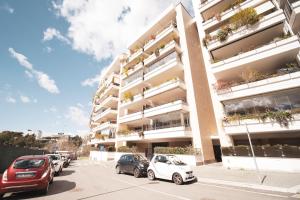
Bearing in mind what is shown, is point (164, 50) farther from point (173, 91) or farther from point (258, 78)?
point (258, 78)

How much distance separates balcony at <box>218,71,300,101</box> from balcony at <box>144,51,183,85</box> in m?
7.36

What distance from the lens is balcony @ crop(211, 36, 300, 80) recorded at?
15.3m

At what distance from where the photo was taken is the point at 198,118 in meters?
21.0

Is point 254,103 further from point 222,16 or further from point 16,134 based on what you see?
point 16,134

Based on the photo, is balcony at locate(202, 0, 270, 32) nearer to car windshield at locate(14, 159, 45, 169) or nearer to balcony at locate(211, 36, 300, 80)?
balcony at locate(211, 36, 300, 80)

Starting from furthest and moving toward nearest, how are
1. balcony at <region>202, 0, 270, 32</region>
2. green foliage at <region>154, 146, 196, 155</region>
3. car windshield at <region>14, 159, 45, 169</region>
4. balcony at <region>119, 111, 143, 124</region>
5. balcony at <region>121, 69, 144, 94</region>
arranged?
balcony at <region>121, 69, 144, 94</region>
balcony at <region>119, 111, 143, 124</region>
green foliage at <region>154, 146, 196, 155</region>
balcony at <region>202, 0, 270, 32</region>
car windshield at <region>14, 159, 45, 169</region>

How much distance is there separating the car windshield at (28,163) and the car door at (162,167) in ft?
23.3

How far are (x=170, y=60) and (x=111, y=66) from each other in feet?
85.6

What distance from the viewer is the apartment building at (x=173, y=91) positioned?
70.1ft

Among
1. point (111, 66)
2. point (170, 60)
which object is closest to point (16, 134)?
point (111, 66)

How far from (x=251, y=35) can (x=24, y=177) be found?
22451 millimetres

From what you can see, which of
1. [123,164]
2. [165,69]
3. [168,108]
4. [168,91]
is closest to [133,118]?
[168,108]

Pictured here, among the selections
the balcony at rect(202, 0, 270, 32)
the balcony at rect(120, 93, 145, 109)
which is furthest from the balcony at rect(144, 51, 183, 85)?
the balcony at rect(202, 0, 270, 32)

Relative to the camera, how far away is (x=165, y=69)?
2459 centimetres
